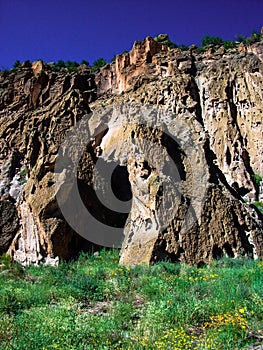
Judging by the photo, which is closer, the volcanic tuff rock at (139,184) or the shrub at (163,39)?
the volcanic tuff rock at (139,184)

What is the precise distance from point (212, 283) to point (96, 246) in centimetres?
508

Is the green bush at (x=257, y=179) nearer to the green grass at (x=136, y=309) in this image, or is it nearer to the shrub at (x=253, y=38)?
the shrub at (x=253, y=38)

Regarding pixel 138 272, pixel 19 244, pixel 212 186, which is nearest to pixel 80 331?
pixel 138 272

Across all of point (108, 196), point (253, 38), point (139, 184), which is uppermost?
point (253, 38)

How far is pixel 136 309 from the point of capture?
17.5 feet

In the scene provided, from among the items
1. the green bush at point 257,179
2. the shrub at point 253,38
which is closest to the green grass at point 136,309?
the green bush at point 257,179

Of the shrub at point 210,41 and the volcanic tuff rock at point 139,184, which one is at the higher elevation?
the shrub at point 210,41

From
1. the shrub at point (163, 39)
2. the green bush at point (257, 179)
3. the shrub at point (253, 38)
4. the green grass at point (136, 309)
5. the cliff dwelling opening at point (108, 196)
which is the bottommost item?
the green grass at point (136, 309)

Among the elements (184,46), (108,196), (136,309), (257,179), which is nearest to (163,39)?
(184,46)

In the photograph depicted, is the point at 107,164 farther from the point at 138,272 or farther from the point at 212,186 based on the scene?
the point at 138,272

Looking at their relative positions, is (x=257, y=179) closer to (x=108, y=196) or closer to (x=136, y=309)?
(x=108, y=196)

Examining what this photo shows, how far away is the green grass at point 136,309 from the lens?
3949 mm

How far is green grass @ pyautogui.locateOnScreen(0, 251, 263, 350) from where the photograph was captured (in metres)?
3.95

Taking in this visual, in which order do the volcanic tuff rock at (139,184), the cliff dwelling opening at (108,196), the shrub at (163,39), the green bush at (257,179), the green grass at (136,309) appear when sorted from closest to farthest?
1. the green grass at (136,309)
2. the volcanic tuff rock at (139,184)
3. the cliff dwelling opening at (108,196)
4. the green bush at (257,179)
5. the shrub at (163,39)
